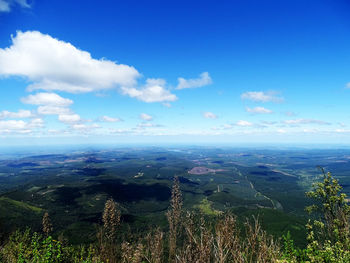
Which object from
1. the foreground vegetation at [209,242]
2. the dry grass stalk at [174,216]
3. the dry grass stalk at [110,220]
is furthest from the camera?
the dry grass stalk at [110,220]

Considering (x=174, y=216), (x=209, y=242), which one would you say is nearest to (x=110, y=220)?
(x=174, y=216)

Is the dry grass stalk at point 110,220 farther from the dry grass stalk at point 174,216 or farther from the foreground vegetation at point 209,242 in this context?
the dry grass stalk at point 174,216

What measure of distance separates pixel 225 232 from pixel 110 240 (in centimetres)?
772

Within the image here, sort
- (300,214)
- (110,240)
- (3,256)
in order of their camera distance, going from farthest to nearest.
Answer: (300,214) < (3,256) < (110,240)

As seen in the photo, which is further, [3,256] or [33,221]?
[33,221]

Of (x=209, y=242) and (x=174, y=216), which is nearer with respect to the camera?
(x=209, y=242)

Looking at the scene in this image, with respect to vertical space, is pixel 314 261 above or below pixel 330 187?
below

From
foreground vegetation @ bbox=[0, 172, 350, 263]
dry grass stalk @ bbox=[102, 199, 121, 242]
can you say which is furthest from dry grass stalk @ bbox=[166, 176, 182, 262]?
dry grass stalk @ bbox=[102, 199, 121, 242]

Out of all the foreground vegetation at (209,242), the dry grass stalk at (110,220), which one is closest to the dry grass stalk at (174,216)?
the foreground vegetation at (209,242)

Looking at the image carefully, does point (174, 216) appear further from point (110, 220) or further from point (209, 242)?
point (209, 242)

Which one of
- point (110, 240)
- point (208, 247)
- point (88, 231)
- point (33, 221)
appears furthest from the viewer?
point (33, 221)

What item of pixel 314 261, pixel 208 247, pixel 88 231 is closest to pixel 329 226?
pixel 314 261

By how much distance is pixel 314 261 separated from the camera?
413 inches

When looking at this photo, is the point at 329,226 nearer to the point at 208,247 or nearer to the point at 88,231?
the point at 208,247
